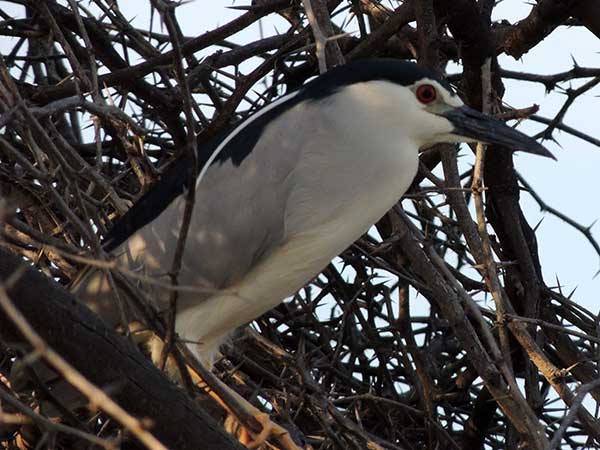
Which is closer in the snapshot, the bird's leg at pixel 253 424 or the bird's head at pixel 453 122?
the bird's leg at pixel 253 424

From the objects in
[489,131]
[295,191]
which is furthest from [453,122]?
[295,191]

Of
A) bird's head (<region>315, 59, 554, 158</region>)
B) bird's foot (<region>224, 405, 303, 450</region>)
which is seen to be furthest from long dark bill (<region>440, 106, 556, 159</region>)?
bird's foot (<region>224, 405, 303, 450</region>)

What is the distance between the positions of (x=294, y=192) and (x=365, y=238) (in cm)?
72

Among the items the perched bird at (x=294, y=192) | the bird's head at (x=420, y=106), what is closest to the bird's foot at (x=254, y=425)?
the perched bird at (x=294, y=192)

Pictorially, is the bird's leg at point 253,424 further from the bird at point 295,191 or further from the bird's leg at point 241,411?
the bird at point 295,191

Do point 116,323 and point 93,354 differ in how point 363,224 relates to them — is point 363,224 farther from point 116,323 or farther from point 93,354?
point 93,354

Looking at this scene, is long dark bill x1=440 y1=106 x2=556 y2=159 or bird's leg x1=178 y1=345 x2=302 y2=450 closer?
bird's leg x1=178 y1=345 x2=302 y2=450

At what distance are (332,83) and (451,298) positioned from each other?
57cm

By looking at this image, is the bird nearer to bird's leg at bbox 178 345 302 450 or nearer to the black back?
the black back

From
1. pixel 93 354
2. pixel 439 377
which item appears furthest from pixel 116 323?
pixel 439 377

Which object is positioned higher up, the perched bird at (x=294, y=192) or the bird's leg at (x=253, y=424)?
the perched bird at (x=294, y=192)

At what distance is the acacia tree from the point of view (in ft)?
9.39

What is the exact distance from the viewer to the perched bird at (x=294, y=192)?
9.36 ft

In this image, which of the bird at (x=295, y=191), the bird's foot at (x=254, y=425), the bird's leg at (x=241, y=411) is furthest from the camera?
the bird at (x=295, y=191)
